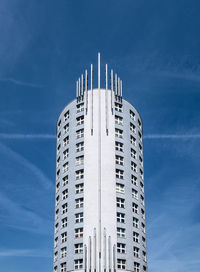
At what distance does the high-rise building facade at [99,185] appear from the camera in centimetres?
6544

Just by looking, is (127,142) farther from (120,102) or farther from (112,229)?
(112,229)

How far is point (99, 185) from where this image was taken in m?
69.2

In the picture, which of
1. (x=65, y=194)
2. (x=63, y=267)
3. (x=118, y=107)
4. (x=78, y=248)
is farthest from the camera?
(x=118, y=107)

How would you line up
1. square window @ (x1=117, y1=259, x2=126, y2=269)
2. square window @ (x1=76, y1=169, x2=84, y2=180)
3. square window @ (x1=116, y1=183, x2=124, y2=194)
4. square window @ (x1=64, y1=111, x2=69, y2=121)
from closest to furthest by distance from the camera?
1. square window @ (x1=117, y1=259, x2=126, y2=269)
2. square window @ (x1=116, y1=183, x2=124, y2=194)
3. square window @ (x1=76, y1=169, x2=84, y2=180)
4. square window @ (x1=64, y1=111, x2=69, y2=121)

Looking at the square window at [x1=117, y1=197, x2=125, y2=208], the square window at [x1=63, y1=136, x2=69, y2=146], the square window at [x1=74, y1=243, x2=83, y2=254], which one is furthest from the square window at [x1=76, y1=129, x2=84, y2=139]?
the square window at [x1=74, y1=243, x2=83, y2=254]

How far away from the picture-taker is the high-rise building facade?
65.4 m

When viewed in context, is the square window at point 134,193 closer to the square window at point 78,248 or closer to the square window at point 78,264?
the square window at point 78,248

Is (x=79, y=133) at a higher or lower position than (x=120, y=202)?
higher

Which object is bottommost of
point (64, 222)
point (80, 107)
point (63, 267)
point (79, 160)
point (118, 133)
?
point (63, 267)

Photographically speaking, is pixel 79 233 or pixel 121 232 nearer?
pixel 79 233

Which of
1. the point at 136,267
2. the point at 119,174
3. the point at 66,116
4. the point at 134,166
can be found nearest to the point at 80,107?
the point at 66,116

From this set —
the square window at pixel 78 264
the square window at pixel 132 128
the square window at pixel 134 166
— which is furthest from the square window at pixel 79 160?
the square window at pixel 78 264

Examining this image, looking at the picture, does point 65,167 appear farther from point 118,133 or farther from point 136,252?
point 136,252

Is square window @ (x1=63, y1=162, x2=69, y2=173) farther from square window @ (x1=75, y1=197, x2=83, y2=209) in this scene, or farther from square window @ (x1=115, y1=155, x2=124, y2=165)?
square window @ (x1=115, y1=155, x2=124, y2=165)
